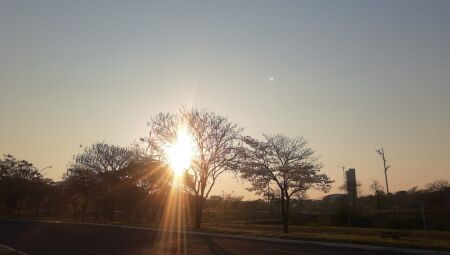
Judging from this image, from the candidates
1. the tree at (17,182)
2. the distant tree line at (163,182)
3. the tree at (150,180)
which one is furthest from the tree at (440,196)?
the tree at (17,182)

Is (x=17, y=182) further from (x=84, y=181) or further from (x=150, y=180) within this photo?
(x=150, y=180)

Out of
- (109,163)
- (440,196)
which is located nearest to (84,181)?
(109,163)

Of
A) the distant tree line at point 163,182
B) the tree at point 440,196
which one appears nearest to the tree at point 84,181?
the distant tree line at point 163,182

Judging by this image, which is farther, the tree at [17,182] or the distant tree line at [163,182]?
the tree at [17,182]

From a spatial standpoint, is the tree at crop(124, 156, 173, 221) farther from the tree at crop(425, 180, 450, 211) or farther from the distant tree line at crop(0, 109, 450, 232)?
the tree at crop(425, 180, 450, 211)

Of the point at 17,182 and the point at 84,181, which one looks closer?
the point at 84,181

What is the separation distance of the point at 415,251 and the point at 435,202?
190 ft

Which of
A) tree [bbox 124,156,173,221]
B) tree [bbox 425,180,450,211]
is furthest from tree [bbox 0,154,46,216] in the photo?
tree [bbox 425,180,450,211]

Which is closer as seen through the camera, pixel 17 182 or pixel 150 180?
pixel 150 180

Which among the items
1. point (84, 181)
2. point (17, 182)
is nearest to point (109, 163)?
point (84, 181)

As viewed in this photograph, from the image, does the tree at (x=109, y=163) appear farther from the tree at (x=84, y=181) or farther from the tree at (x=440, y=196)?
the tree at (x=440, y=196)

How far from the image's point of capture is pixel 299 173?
4525 centimetres

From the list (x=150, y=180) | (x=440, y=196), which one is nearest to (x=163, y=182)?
(x=150, y=180)

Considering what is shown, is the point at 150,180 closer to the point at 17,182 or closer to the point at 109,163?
A: the point at 109,163
